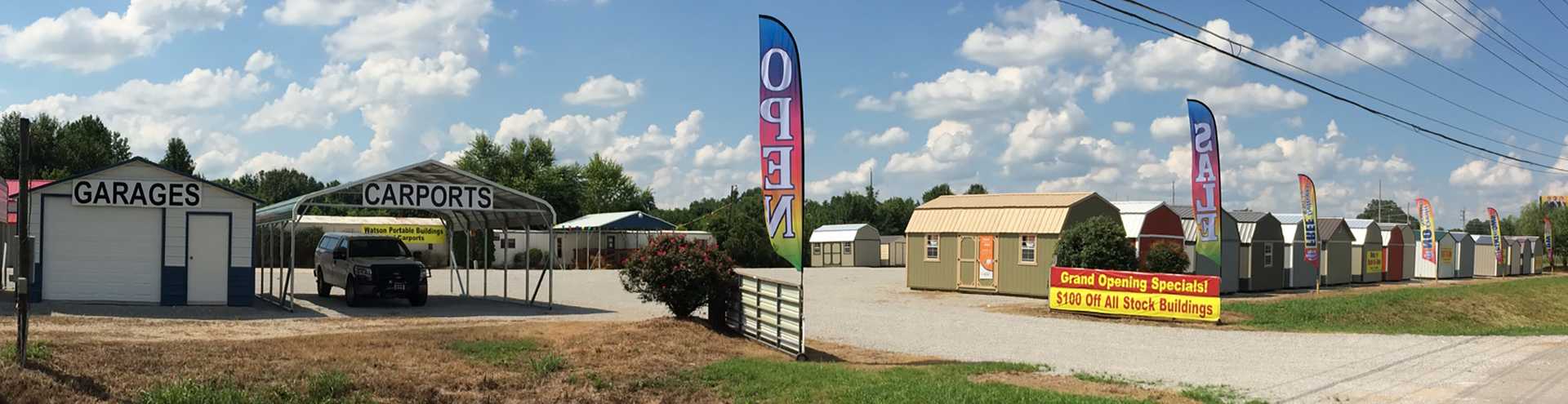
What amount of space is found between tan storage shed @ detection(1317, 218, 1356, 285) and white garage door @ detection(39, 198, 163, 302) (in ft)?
134

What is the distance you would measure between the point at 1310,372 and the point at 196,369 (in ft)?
40.4

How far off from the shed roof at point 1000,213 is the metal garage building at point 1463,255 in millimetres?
37196

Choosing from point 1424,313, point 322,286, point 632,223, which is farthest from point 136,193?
point 1424,313

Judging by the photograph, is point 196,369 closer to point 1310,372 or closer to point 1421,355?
point 1310,372

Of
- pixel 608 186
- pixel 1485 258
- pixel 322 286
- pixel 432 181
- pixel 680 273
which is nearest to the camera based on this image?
pixel 680 273

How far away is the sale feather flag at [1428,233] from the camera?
5131 centimetres

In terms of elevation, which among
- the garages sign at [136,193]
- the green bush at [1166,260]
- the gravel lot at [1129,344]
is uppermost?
the garages sign at [136,193]

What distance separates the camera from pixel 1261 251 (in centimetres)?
3931

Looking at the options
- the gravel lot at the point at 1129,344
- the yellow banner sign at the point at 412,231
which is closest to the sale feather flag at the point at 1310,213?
the gravel lot at the point at 1129,344

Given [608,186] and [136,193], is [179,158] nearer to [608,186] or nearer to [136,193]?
[608,186]

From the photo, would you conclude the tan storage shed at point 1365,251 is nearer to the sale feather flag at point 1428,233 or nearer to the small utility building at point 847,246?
the sale feather flag at point 1428,233

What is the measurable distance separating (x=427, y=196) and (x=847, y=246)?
45.6 m

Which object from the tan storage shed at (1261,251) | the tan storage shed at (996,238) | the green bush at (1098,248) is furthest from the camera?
the tan storage shed at (1261,251)

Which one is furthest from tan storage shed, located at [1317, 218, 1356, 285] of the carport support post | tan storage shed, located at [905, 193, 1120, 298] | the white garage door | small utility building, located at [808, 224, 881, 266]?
the carport support post
